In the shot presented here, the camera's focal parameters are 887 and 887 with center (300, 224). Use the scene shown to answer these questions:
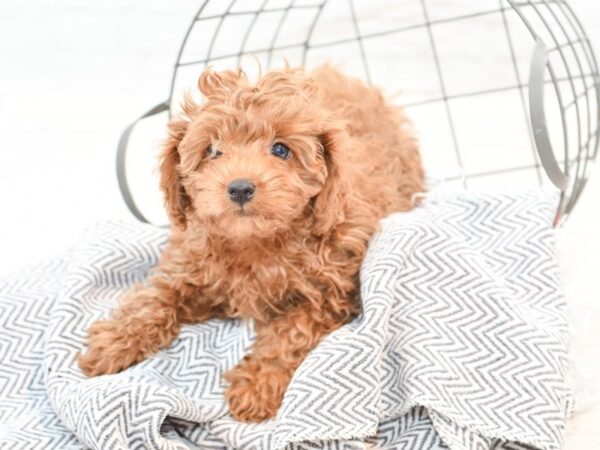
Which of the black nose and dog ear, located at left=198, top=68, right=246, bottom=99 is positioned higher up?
dog ear, located at left=198, top=68, right=246, bottom=99

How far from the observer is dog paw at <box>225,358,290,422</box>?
2.82 m

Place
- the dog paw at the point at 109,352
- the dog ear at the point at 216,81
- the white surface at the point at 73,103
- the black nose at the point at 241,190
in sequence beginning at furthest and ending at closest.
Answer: the white surface at the point at 73,103, the dog paw at the point at 109,352, the dog ear at the point at 216,81, the black nose at the point at 241,190

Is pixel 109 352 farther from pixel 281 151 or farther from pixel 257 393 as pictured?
pixel 281 151

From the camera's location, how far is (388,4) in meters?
5.05

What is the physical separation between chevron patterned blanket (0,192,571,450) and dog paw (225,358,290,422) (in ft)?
0.14

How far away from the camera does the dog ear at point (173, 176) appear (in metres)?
2.88

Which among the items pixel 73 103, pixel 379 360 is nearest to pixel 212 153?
pixel 379 360

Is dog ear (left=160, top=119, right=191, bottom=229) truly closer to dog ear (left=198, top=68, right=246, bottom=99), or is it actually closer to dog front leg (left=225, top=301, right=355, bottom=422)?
dog ear (left=198, top=68, right=246, bottom=99)

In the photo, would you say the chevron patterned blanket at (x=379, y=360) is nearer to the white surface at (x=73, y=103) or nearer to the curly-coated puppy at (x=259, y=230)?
the curly-coated puppy at (x=259, y=230)

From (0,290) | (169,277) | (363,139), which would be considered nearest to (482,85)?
(363,139)

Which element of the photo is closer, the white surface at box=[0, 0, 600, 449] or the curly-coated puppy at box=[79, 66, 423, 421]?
the curly-coated puppy at box=[79, 66, 423, 421]

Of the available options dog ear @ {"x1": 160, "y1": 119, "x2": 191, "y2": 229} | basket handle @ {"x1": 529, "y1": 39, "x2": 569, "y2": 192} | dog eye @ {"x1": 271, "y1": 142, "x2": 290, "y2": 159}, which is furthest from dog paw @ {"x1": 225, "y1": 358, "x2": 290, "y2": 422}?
basket handle @ {"x1": 529, "y1": 39, "x2": 569, "y2": 192}

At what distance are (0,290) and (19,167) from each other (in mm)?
1310

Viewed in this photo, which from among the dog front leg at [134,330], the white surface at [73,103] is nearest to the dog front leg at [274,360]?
the dog front leg at [134,330]
